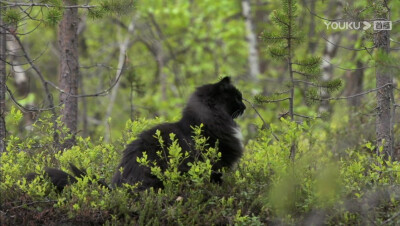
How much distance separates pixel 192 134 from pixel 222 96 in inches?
38.2

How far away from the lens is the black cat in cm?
629

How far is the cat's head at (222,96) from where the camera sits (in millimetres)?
7412

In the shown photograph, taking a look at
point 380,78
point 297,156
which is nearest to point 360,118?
point 380,78

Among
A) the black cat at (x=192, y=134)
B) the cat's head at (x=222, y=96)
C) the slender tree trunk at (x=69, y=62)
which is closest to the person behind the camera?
the black cat at (x=192, y=134)

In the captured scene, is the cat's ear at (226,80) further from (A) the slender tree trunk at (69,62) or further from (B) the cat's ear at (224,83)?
(A) the slender tree trunk at (69,62)

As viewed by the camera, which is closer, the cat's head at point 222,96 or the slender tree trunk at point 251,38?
the cat's head at point 222,96

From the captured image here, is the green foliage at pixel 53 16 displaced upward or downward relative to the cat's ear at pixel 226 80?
upward

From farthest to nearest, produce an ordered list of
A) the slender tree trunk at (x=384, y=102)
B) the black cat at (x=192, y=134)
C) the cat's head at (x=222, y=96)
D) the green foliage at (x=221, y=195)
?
the cat's head at (x=222, y=96) < the slender tree trunk at (x=384, y=102) < the black cat at (x=192, y=134) < the green foliage at (x=221, y=195)

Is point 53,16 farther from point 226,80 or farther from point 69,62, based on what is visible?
point 226,80

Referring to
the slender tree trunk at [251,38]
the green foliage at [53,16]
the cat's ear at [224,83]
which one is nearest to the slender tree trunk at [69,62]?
the green foliage at [53,16]

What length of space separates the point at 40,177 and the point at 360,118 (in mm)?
7318

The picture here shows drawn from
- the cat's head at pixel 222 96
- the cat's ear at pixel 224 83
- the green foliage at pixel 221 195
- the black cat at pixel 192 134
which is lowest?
the green foliage at pixel 221 195

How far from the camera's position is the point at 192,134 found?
6840 mm

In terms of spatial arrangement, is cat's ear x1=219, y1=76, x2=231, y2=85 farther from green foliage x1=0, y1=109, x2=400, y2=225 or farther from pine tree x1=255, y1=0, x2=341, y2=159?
green foliage x1=0, y1=109, x2=400, y2=225
